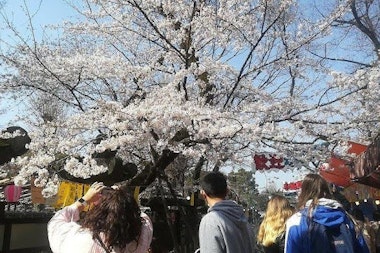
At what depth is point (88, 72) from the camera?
6.94m

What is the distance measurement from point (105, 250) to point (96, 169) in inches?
167

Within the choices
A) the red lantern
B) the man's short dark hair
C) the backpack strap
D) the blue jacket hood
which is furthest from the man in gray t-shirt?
the red lantern

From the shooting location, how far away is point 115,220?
2.07 meters

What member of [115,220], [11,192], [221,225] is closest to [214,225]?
[221,225]

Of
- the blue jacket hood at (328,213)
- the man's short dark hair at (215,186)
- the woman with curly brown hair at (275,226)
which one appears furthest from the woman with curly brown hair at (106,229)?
the woman with curly brown hair at (275,226)

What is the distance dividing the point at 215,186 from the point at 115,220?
110 cm

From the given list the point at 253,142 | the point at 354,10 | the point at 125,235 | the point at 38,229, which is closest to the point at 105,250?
the point at 125,235

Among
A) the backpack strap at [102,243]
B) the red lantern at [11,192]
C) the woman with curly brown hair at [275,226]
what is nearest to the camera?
the backpack strap at [102,243]

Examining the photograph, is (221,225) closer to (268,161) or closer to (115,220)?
(115,220)

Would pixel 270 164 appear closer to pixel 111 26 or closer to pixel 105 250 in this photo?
pixel 111 26

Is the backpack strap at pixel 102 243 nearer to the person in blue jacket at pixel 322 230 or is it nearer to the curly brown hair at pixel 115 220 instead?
the curly brown hair at pixel 115 220

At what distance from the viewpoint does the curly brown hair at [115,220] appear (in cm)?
206

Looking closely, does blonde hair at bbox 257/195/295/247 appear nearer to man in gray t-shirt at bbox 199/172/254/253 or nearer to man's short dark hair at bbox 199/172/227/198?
man in gray t-shirt at bbox 199/172/254/253

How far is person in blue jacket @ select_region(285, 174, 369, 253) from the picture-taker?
8.10 ft
